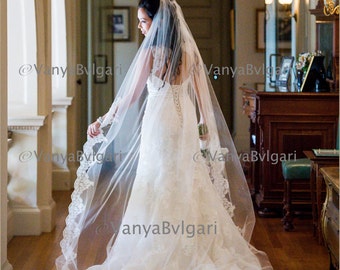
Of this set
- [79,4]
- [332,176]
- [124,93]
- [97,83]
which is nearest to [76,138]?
[97,83]

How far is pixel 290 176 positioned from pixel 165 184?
1545 mm

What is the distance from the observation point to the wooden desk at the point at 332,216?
145 inches

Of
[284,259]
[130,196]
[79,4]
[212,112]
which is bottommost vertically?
[284,259]

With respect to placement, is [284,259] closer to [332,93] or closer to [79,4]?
[332,93]

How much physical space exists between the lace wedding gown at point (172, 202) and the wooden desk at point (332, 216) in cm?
61

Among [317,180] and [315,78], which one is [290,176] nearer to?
[317,180]

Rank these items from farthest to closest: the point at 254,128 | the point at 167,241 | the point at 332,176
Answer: the point at 254,128 → the point at 167,241 → the point at 332,176

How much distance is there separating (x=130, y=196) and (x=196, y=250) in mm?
500

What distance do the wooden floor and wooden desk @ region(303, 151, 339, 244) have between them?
12 cm

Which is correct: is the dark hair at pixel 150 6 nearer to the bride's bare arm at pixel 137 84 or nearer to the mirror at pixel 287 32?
the bride's bare arm at pixel 137 84

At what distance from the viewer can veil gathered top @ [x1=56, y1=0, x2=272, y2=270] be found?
4.32 meters

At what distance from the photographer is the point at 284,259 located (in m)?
4.88

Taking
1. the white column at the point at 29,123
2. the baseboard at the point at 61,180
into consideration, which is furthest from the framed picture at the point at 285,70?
the white column at the point at 29,123

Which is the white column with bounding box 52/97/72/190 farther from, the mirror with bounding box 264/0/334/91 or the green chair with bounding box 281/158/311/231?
the green chair with bounding box 281/158/311/231
